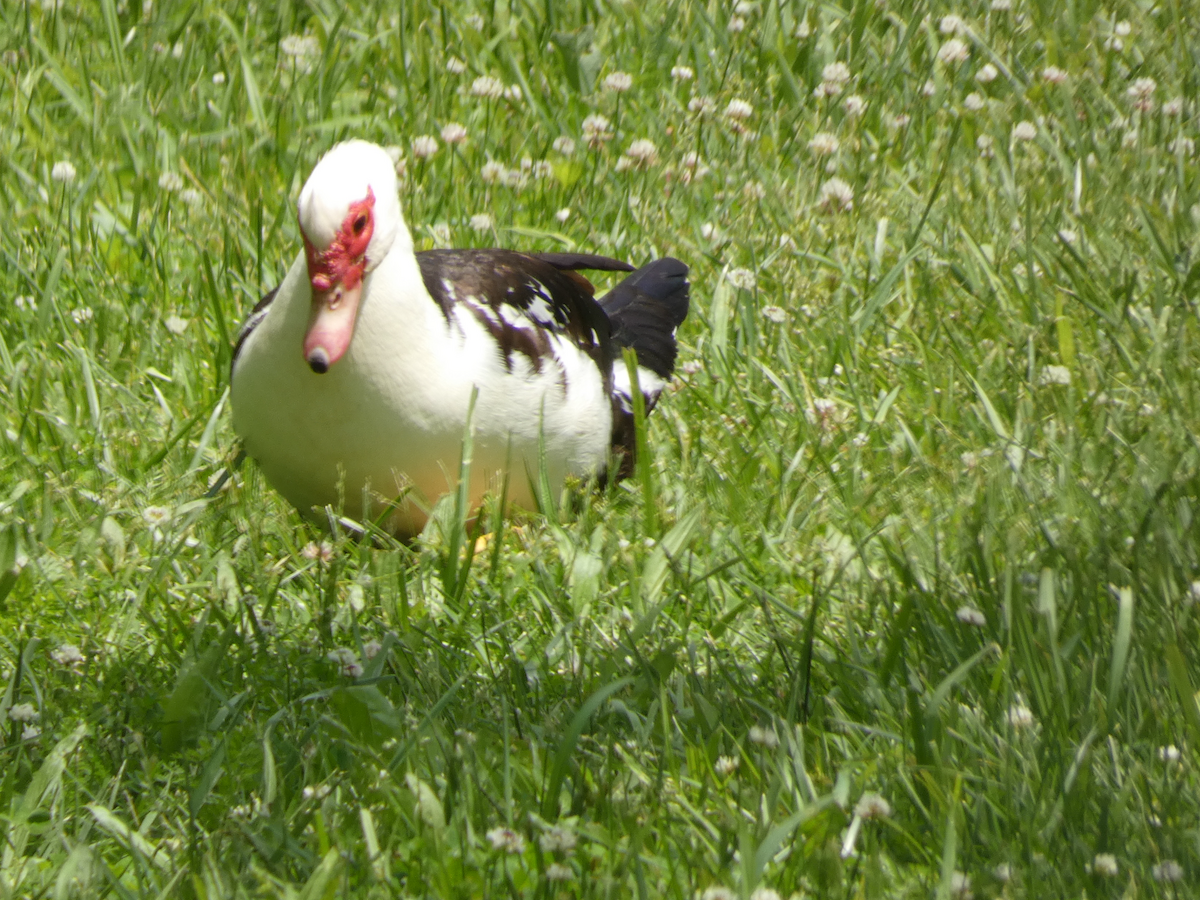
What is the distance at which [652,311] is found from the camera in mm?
4047

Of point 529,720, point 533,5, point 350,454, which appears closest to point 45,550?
point 350,454

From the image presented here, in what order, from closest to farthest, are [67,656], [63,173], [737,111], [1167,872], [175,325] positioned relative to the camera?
[1167,872], [67,656], [175,325], [63,173], [737,111]

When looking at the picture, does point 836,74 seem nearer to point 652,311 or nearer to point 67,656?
point 652,311

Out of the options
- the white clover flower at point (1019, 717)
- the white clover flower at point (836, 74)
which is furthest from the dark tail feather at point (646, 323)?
the white clover flower at point (1019, 717)

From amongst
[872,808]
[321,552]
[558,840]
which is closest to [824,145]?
[321,552]

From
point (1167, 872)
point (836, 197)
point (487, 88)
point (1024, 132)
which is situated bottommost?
point (1167, 872)

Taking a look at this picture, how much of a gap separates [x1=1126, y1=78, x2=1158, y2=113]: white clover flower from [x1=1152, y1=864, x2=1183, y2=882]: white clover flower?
3626mm

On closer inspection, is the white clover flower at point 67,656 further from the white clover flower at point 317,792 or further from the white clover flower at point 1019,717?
the white clover flower at point 1019,717

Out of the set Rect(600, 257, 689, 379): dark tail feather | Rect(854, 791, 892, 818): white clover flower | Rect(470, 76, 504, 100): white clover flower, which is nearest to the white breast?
Rect(600, 257, 689, 379): dark tail feather

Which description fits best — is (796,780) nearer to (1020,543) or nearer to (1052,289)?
(1020,543)

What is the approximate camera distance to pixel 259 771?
2.15 meters

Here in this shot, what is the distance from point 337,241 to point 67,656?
93 cm

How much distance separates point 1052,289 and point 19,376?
2.66 m

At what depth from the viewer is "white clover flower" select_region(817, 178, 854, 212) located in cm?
455
